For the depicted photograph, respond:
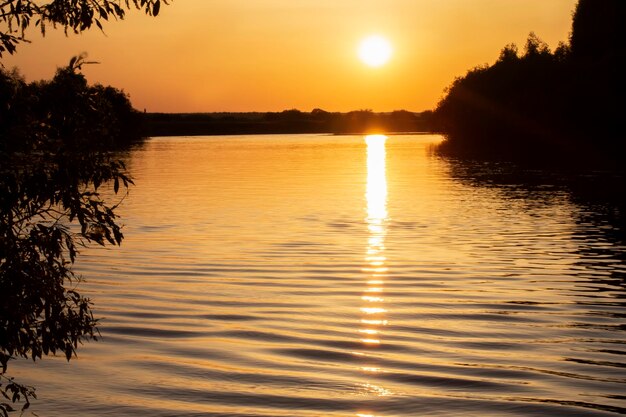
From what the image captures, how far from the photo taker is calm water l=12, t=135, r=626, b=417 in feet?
30.6

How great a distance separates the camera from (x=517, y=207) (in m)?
32.4

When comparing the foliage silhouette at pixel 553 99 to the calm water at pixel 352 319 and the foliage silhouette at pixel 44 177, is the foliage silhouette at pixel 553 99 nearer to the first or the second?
the calm water at pixel 352 319

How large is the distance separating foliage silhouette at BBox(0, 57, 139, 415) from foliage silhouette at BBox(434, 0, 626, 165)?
58.5 m

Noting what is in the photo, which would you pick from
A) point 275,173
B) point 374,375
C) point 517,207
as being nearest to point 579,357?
point 374,375

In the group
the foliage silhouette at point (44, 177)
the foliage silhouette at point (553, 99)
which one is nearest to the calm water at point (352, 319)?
the foliage silhouette at point (44, 177)

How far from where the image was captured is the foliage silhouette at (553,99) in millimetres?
73125

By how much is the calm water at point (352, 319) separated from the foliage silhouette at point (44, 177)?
7.83ft

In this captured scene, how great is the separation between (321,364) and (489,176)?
43.1 m

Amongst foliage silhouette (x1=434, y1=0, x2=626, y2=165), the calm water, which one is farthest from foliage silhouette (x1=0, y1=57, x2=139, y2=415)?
foliage silhouette (x1=434, y1=0, x2=626, y2=165)

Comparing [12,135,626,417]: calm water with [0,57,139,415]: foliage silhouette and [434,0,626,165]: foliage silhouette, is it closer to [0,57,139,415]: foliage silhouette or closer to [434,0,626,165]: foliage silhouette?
[0,57,139,415]: foliage silhouette

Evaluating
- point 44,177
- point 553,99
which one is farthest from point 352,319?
point 553,99

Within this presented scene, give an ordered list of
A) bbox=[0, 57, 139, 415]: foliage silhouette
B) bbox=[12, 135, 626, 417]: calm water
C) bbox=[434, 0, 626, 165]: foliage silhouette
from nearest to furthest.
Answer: bbox=[0, 57, 139, 415]: foliage silhouette < bbox=[12, 135, 626, 417]: calm water < bbox=[434, 0, 626, 165]: foliage silhouette

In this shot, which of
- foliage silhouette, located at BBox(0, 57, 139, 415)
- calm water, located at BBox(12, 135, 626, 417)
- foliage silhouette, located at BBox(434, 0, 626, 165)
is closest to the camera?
foliage silhouette, located at BBox(0, 57, 139, 415)

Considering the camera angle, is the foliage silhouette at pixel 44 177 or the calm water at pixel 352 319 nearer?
the foliage silhouette at pixel 44 177
